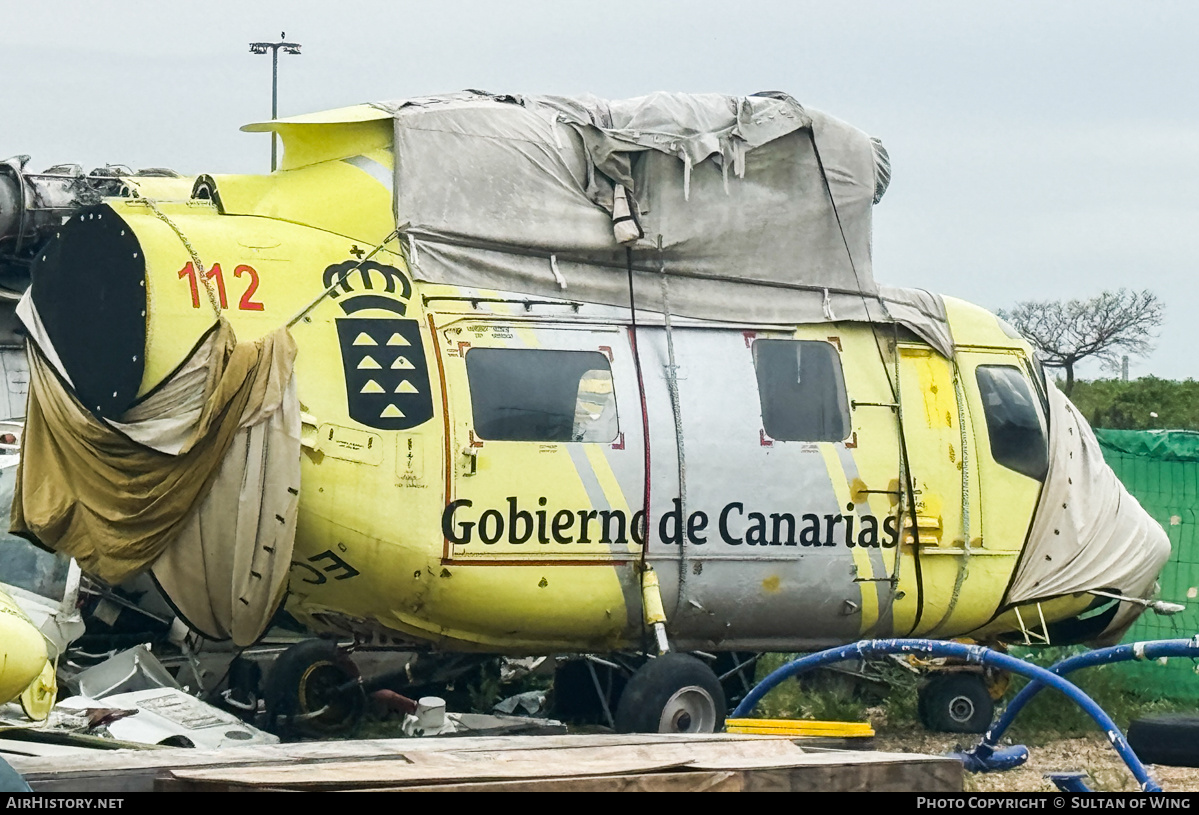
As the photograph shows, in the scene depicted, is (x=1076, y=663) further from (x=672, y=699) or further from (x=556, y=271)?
(x=556, y=271)

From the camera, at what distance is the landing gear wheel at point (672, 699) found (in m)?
9.24

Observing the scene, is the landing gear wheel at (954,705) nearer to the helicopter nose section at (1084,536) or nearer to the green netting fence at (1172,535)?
the helicopter nose section at (1084,536)

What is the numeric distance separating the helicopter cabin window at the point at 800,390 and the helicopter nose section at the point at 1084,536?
165cm

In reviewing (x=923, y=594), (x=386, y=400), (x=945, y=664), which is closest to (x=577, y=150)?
(x=386, y=400)

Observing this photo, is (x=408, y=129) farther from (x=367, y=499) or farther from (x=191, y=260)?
(x=367, y=499)

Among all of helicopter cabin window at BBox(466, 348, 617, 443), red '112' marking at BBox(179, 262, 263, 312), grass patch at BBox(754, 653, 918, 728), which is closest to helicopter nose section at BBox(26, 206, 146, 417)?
red '112' marking at BBox(179, 262, 263, 312)

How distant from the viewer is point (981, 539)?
1040 cm

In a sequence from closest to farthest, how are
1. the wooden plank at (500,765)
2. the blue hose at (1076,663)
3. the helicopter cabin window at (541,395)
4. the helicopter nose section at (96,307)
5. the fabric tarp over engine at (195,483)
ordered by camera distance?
the wooden plank at (500,765)
the blue hose at (1076,663)
the fabric tarp over engine at (195,483)
the helicopter nose section at (96,307)
the helicopter cabin window at (541,395)

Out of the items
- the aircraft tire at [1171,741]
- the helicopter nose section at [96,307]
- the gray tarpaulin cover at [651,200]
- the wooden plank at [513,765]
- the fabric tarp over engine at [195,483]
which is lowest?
the aircraft tire at [1171,741]

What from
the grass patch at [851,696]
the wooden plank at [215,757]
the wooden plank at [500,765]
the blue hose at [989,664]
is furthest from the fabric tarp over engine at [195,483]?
the grass patch at [851,696]

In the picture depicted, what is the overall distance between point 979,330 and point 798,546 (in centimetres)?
232

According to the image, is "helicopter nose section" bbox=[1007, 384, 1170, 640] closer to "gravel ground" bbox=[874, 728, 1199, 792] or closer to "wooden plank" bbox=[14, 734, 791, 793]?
"gravel ground" bbox=[874, 728, 1199, 792]

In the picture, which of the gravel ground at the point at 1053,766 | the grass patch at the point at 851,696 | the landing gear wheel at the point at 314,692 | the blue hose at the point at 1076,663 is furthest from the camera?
the grass patch at the point at 851,696

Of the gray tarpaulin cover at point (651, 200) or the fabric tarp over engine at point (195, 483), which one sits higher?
the gray tarpaulin cover at point (651, 200)
